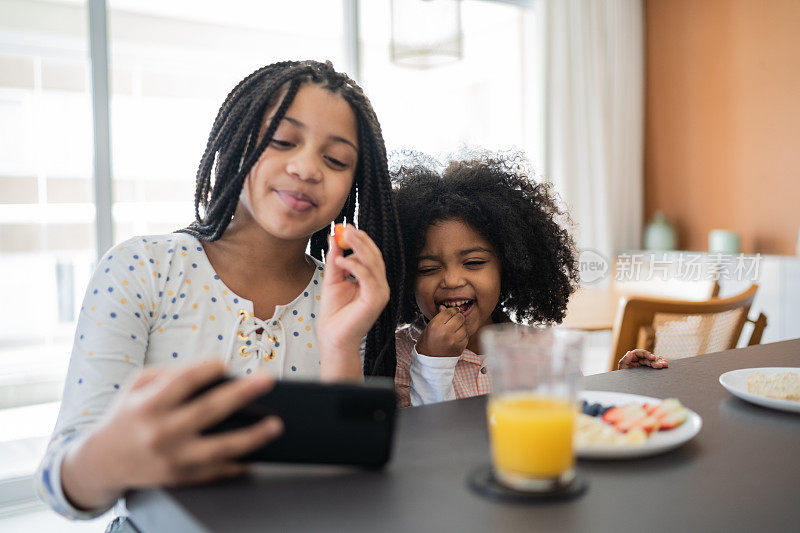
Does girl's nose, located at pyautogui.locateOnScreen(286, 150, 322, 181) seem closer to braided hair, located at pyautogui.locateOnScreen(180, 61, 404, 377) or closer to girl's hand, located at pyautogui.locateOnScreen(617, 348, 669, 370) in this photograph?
braided hair, located at pyautogui.locateOnScreen(180, 61, 404, 377)

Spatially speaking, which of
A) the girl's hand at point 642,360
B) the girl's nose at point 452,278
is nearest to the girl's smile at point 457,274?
the girl's nose at point 452,278

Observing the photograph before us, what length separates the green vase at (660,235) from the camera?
4738 mm

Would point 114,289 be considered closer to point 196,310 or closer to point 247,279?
point 196,310

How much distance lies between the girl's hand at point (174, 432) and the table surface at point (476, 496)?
1.0 inches

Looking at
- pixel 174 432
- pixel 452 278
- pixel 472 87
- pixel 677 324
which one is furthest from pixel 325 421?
pixel 472 87

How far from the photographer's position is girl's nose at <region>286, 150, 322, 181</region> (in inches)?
44.9

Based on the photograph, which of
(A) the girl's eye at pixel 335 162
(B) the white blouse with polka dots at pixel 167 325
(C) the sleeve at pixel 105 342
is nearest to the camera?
(C) the sleeve at pixel 105 342

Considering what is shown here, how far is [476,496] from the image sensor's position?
580 mm

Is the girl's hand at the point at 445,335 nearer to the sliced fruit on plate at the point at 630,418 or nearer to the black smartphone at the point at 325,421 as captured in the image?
the sliced fruit on plate at the point at 630,418

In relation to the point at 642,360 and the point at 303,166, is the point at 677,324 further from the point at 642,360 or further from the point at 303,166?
the point at 303,166

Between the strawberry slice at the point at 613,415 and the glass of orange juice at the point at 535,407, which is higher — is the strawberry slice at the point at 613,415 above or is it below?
below

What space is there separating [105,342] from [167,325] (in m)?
0.16

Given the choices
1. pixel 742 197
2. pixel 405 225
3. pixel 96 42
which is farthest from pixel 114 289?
pixel 742 197

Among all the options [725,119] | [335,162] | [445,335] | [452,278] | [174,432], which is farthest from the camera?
[725,119]
